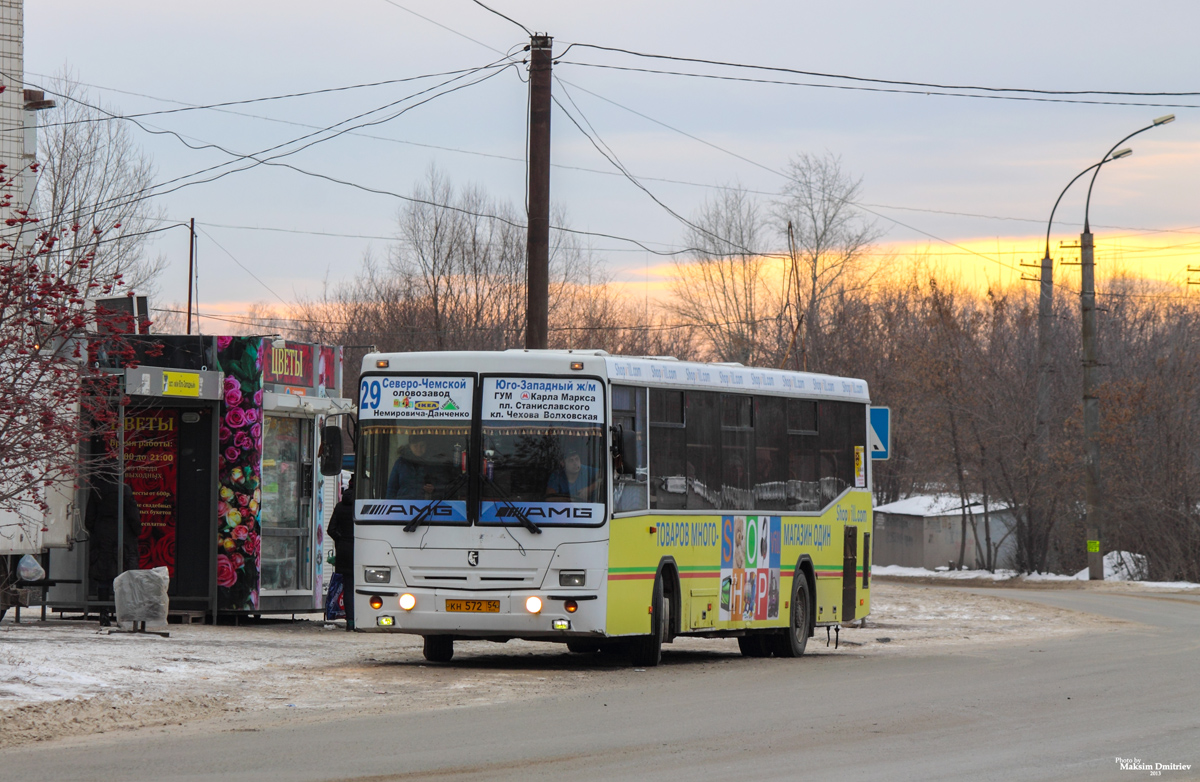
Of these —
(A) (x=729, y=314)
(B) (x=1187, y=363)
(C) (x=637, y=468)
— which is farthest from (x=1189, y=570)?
(C) (x=637, y=468)

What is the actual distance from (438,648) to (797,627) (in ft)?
15.4

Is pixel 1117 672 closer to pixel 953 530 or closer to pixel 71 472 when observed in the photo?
pixel 71 472

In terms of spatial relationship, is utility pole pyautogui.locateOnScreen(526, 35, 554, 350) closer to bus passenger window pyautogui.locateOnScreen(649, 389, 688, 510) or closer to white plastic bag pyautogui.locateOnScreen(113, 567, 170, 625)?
bus passenger window pyautogui.locateOnScreen(649, 389, 688, 510)

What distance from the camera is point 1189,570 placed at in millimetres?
44188

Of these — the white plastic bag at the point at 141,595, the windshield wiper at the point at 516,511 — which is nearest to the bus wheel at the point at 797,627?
the windshield wiper at the point at 516,511

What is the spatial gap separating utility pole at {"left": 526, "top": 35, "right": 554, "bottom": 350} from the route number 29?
5.36 m

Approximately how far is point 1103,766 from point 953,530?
46.6 meters

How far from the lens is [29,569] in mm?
18562

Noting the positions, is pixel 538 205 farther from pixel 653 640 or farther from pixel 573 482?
pixel 653 640

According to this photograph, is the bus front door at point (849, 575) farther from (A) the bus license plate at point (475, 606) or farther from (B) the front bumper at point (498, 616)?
(A) the bus license plate at point (475, 606)

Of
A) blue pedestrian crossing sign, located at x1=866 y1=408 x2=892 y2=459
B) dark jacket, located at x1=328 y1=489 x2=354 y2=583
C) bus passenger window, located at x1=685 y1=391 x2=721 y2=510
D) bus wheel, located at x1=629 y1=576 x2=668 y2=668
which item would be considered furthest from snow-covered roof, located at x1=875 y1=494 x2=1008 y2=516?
bus wheel, located at x1=629 y1=576 x2=668 y2=668

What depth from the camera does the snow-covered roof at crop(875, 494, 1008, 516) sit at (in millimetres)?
54138

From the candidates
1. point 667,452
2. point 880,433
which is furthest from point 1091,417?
point 667,452

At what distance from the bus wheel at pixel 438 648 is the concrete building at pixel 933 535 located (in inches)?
1511
